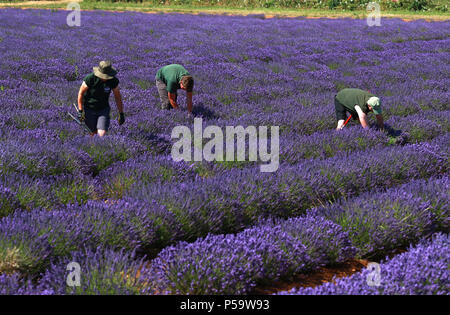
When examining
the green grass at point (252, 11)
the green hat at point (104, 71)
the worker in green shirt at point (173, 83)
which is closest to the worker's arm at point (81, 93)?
the green hat at point (104, 71)

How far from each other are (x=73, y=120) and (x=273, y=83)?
487 centimetres

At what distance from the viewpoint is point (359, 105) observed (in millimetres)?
6328

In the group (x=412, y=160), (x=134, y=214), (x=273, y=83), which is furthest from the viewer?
(x=273, y=83)

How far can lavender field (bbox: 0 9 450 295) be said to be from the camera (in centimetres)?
291

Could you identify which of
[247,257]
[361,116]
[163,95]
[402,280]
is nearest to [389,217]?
[402,280]

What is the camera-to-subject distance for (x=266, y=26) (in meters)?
19.9

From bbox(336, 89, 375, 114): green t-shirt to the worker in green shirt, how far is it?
6.91 feet

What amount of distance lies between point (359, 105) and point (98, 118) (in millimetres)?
3385

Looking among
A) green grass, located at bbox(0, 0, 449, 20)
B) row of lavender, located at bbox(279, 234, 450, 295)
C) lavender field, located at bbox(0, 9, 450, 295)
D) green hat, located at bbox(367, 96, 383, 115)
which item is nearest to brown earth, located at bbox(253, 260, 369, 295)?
lavender field, located at bbox(0, 9, 450, 295)

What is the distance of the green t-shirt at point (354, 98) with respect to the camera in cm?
628

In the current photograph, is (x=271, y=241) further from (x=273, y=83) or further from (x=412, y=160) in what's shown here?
(x=273, y=83)

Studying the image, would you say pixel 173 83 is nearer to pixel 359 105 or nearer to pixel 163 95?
pixel 163 95

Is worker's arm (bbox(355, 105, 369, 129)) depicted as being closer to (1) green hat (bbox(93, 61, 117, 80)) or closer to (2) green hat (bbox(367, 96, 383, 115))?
(2) green hat (bbox(367, 96, 383, 115))
